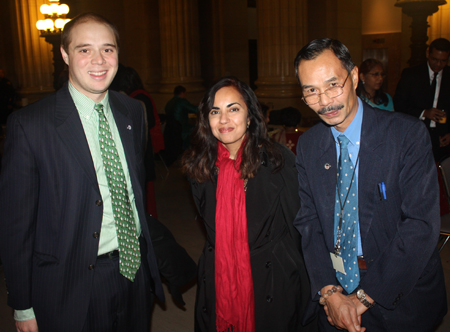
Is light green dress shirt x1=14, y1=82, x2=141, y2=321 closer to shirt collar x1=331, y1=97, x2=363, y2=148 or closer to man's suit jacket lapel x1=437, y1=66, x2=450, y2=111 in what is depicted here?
shirt collar x1=331, y1=97, x2=363, y2=148

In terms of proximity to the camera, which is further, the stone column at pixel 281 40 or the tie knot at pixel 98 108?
the stone column at pixel 281 40

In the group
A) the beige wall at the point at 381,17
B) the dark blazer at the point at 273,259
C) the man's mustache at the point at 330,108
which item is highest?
the beige wall at the point at 381,17

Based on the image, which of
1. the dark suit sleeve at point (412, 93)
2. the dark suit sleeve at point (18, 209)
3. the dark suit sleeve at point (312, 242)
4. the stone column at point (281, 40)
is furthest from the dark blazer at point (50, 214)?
the stone column at point (281, 40)

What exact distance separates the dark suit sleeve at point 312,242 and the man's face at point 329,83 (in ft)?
1.08

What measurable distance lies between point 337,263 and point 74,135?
4.54 ft

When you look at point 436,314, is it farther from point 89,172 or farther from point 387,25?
point 387,25

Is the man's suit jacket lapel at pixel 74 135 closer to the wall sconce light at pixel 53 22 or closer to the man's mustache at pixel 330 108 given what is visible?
the man's mustache at pixel 330 108

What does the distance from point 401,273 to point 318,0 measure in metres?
10.6

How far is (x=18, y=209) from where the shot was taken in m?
1.72

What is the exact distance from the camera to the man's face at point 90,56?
6.12ft

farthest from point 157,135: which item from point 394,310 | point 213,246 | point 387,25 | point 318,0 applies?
point 387,25

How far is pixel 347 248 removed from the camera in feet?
5.91

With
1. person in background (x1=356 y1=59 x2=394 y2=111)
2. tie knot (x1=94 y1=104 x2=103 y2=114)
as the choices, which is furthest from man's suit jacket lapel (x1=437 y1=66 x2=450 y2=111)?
tie knot (x1=94 y1=104 x2=103 y2=114)

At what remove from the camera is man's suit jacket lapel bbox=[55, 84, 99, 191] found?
1818 mm
